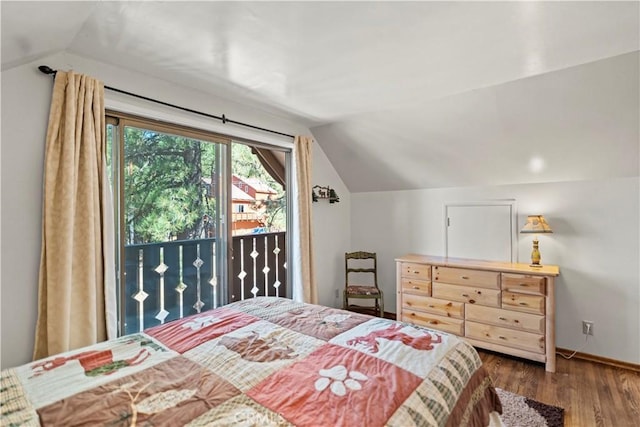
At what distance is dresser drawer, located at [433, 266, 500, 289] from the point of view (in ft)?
9.50

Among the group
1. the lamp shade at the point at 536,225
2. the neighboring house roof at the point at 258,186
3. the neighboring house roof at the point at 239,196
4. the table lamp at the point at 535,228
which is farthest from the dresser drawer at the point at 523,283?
the neighboring house roof at the point at 239,196

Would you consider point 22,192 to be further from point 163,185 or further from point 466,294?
point 466,294

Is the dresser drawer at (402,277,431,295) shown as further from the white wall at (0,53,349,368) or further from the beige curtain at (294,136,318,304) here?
the white wall at (0,53,349,368)

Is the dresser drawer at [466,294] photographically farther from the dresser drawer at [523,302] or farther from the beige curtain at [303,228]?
the beige curtain at [303,228]

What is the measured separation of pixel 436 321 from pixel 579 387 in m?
1.15

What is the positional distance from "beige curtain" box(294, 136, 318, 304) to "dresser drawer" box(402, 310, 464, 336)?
1.02m

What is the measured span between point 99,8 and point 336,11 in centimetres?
113

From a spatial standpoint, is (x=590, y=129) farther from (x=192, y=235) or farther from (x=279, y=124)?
(x=192, y=235)

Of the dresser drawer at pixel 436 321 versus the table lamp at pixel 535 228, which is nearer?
the table lamp at pixel 535 228

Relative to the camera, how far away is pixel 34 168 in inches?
71.7

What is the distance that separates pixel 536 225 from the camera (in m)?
2.86

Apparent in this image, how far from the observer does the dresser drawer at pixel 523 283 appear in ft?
8.80

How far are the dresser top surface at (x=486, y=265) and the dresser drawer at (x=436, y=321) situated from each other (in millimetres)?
537

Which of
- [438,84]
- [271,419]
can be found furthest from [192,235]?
[438,84]
